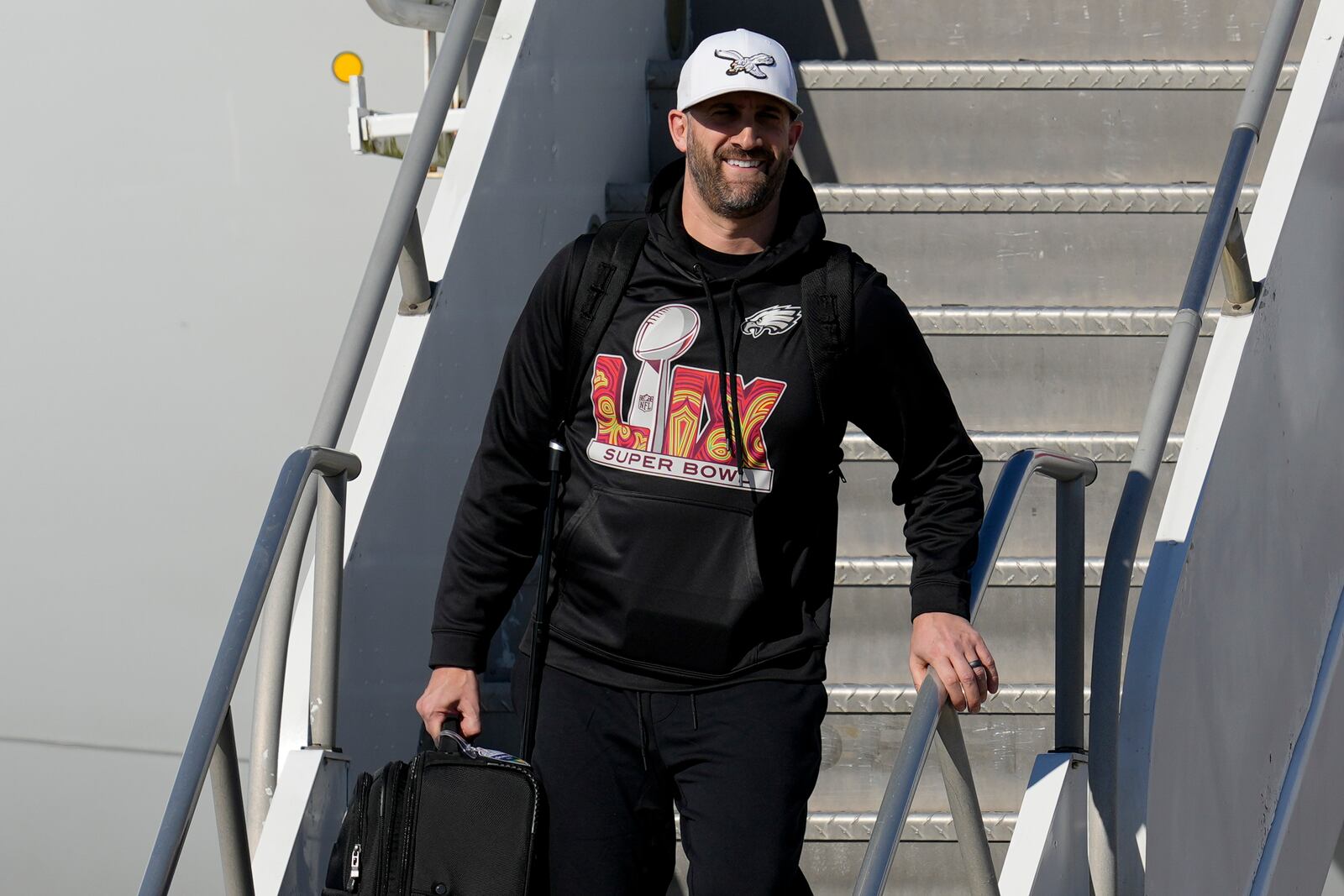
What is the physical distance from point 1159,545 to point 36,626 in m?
3.53

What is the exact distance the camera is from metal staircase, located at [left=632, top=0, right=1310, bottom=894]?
2986 millimetres

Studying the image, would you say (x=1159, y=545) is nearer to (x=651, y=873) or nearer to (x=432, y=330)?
(x=651, y=873)

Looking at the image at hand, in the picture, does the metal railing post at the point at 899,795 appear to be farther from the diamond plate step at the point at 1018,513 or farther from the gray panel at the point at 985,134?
the gray panel at the point at 985,134

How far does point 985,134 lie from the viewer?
3.78 meters

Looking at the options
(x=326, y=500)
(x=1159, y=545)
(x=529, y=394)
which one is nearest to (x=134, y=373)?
(x=326, y=500)

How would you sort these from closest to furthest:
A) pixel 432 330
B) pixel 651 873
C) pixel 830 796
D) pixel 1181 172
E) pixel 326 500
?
pixel 651 873 < pixel 326 500 < pixel 432 330 < pixel 830 796 < pixel 1181 172

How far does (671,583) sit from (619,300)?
1.28ft

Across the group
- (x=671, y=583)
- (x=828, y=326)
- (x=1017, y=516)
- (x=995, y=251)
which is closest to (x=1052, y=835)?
(x=671, y=583)

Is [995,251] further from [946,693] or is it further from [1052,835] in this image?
[946,693]

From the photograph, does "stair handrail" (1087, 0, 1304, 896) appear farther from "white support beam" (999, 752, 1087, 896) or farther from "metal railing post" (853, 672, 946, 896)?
"metal railing post" (853, 672, 946, 896)

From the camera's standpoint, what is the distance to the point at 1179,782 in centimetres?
229

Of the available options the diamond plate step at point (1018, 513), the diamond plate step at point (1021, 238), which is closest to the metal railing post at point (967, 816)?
the diamond plate step at point (1018, 513)

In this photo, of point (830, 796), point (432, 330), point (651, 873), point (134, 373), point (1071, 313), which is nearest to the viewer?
point (651, 873)

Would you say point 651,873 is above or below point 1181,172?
below
